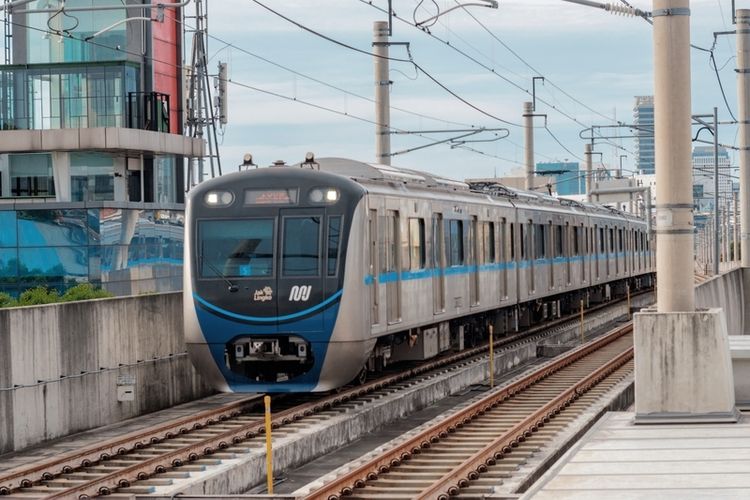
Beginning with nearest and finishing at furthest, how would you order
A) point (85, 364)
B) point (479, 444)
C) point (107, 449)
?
point (107, 449), point (479, 444), point (85, 364)

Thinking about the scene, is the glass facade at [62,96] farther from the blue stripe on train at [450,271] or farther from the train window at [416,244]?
the train window at [416,244]

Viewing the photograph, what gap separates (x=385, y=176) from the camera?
775 inches

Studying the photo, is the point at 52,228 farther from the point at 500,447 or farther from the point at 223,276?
the point at 500,447

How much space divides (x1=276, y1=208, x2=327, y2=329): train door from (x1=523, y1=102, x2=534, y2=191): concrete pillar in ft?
90.5

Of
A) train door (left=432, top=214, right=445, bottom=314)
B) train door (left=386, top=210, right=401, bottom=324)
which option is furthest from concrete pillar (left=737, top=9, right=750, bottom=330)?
train door (left=386, top=210, right=401, bottom=324)

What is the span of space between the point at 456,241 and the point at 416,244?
9.45 feet

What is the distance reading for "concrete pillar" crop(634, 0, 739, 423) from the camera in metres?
12.4

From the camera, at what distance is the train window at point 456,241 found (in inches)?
901

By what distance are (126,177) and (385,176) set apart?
26473mm

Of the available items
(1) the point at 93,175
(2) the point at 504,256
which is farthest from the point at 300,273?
(1) the point at 93,175

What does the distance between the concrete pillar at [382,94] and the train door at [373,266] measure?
944 cm

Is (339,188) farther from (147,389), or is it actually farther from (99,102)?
(99,102)

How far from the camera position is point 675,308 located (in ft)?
41.8

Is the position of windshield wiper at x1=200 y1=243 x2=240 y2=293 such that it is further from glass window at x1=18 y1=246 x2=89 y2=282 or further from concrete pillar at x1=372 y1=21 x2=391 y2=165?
glass window at x1=18 y1=246 x2=89 y2=282
